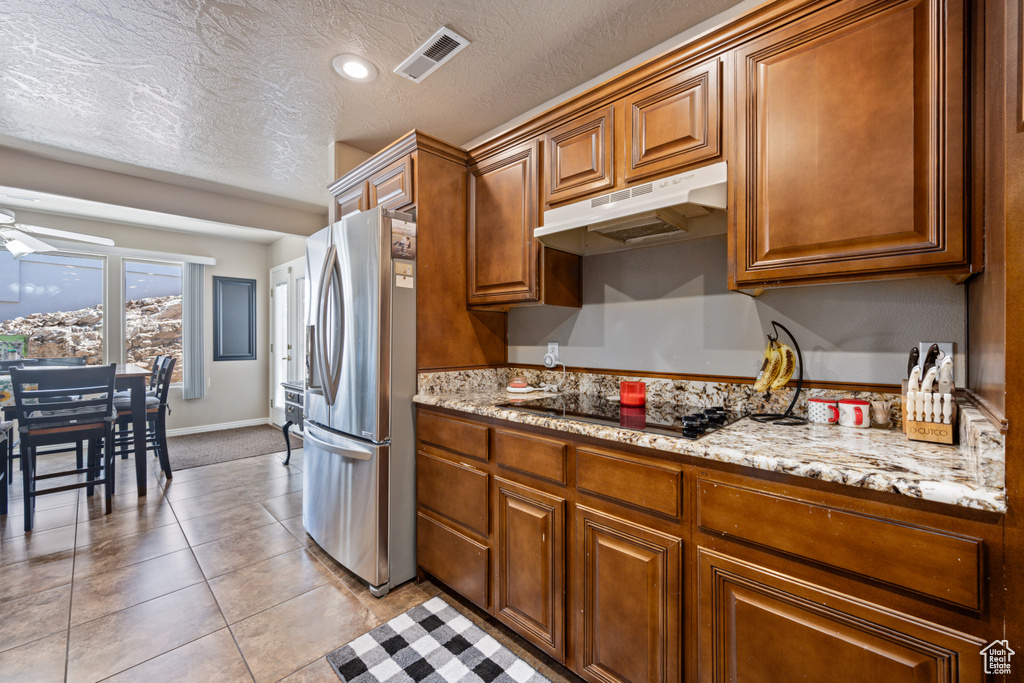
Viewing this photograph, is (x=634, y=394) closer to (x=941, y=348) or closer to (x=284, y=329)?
(x=941, y=348)

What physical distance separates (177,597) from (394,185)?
2342mm

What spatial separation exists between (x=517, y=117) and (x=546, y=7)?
98 cm

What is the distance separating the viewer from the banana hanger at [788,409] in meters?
1.43

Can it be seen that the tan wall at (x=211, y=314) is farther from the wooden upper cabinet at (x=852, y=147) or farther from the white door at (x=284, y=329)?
the wooden upper cabinet at (x=852, y=147)

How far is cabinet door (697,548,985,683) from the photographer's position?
864mm

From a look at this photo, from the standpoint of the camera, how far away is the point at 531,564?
162 centimetres

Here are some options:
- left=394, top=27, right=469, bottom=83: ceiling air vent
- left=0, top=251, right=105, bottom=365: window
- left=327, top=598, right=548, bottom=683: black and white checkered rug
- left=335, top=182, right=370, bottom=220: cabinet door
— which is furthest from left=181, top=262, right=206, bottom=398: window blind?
left=327, top=598, right=548, bottom=683: black and white checkered rug

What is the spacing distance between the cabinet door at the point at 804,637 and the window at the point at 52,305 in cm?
641

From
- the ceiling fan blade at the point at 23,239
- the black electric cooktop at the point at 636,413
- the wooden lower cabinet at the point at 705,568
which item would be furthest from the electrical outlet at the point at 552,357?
the ceiling fan blade at the point at 23,239

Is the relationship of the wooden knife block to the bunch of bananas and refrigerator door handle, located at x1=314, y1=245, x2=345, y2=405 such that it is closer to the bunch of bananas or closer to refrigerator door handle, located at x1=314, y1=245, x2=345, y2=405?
the bunch of bananas

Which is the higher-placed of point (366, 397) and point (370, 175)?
point (370, 175)

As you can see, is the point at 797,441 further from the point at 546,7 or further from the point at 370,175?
the point at 370,175

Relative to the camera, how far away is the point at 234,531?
275 centimetres


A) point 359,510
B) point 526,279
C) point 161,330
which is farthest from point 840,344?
point 161,330
